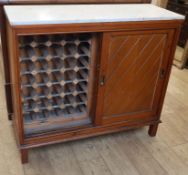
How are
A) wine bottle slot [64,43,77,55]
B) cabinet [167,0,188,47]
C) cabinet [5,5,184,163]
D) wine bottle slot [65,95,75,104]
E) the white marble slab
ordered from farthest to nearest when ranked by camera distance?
cabinet [167,0,188,47]
wine bottle slot [65,95,75,104]
wine bottle slot [64,43,77,55]
cabinet [5,5,184,163]
the white marble slab

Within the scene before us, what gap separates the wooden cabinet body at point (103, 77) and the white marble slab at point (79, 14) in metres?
0.03

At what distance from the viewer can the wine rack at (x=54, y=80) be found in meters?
1.42

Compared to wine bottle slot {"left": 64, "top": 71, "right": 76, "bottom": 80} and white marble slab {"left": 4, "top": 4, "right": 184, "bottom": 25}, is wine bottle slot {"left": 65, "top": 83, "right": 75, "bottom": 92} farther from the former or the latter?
white marble slab {"left": 4, "top": 4, "right": 184, "bottom": 25}

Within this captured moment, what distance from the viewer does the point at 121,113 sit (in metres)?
1.66

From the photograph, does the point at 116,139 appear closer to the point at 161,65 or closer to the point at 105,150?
the point at 105,150

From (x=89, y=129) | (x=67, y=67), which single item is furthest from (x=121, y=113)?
(x=67, y=67)

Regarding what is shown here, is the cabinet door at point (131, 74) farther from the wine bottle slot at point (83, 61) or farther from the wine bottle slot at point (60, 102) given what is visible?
the wine bottle slot at point (60, 102)

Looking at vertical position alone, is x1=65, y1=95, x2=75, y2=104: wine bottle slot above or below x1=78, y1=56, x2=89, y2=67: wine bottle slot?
below

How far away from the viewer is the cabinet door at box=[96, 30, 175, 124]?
145cm

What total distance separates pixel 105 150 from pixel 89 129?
0.71 feet

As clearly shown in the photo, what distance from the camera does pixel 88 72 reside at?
4.95 ft

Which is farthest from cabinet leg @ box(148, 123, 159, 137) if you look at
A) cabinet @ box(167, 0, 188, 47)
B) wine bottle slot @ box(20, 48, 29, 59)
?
cabinet @ box(167, 0, 188, 47)

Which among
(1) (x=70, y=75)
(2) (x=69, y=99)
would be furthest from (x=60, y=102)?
(1) (x=70, y=75)

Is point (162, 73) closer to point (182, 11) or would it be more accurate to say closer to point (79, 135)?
point (79, 135)
